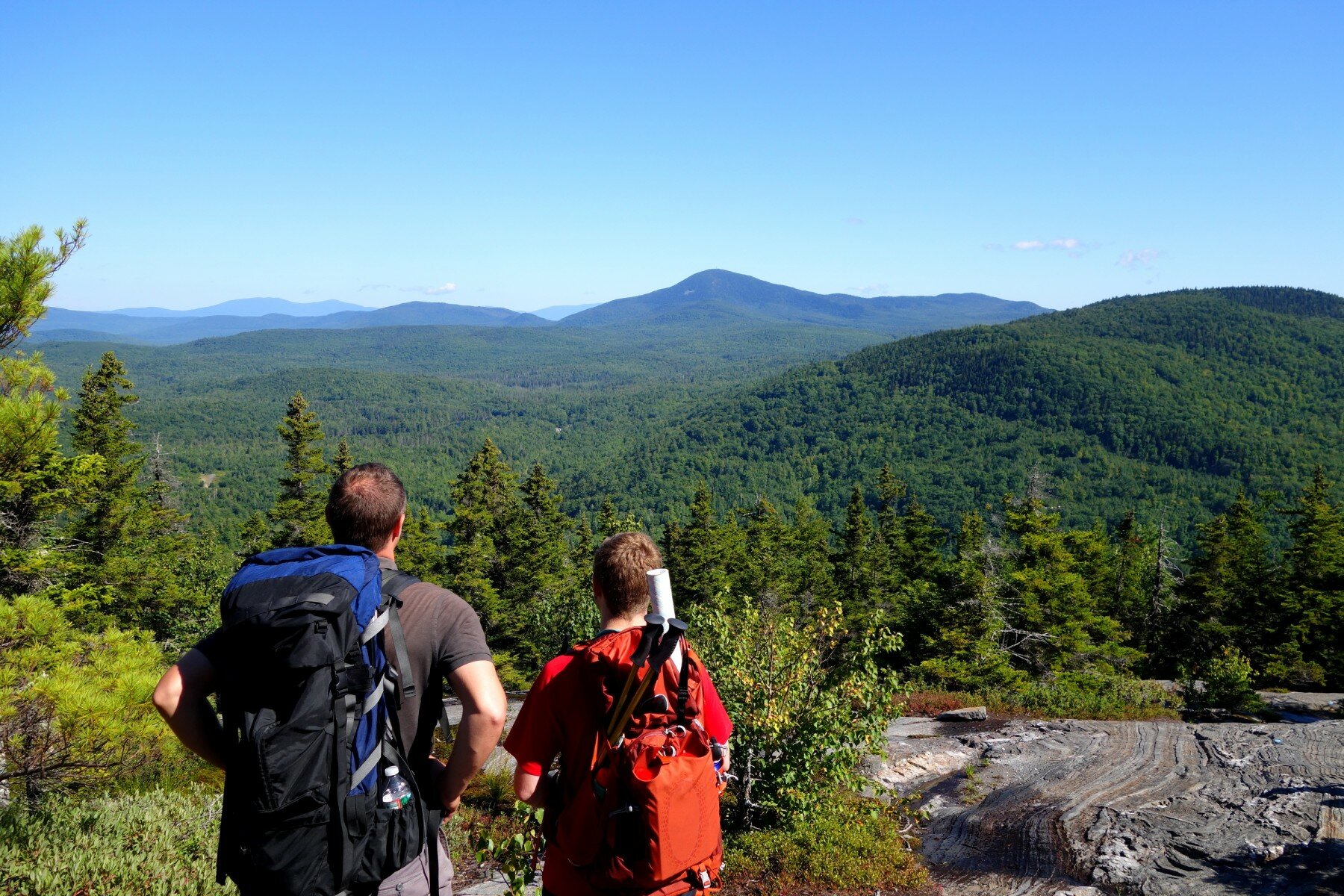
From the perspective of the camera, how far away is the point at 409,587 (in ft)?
8.38

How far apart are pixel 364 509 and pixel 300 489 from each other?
74.1 ft

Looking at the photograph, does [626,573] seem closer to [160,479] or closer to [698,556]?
[698,556]

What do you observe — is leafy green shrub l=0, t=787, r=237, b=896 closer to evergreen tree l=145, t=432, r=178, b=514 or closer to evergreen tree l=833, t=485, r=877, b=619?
evergreen tree l=145, t=432, r=178, b=514

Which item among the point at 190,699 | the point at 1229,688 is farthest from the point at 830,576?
the point at 190,699

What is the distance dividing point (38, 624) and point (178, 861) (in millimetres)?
2027

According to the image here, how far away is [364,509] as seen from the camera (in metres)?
2.65

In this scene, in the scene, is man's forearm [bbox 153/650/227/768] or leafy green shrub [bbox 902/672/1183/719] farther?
Result: leafy green shrub [bbox 902/672/1183/719]

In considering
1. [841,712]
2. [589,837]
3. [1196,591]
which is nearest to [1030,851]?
[841,712]

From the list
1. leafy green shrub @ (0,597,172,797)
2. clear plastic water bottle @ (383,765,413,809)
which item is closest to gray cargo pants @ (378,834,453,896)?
clear plastic water bottle @ (383,765,413,809)

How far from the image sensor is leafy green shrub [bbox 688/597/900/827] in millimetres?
6609

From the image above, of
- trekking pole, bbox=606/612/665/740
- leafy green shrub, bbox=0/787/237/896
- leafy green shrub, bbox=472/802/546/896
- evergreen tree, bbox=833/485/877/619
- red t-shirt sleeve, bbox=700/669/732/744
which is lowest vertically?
evergreen tree, bbox=833/485/877/619

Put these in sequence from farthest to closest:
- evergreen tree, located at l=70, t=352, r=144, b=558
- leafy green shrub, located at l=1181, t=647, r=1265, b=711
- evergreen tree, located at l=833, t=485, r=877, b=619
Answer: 1. evergreen tree, located at l=833, t=485, r=877, b=619
2. evergreen tree, located at l=70, t=352, r=144, b=558
3. leafy green shrub, located at l=1181, t=647, r=1265, b=711

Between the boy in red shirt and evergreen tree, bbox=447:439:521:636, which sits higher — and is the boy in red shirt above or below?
above

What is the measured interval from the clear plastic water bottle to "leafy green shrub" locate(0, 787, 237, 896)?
2.97 meters
